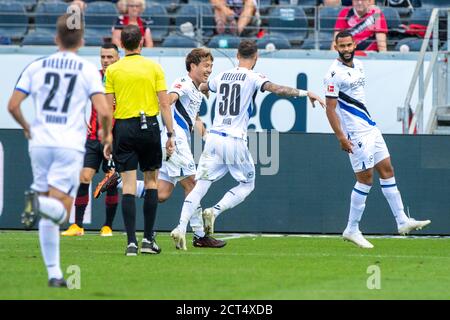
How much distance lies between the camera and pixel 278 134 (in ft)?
51.3

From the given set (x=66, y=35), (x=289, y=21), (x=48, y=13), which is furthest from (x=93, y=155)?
(x=66, y=35)

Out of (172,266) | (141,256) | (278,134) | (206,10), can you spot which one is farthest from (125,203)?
(206,10)

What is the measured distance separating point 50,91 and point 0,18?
11.1 m

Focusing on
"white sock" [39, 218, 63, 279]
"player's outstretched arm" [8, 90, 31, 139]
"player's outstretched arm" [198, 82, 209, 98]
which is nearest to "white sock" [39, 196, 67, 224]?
"white sock" [39, 218, 63, 279]

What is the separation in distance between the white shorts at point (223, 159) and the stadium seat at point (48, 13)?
778 centimetres

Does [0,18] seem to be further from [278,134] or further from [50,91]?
[50,91]

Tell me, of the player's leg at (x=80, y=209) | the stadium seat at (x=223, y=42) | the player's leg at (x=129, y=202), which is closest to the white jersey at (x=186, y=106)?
the player's leg at (x=129, y=202)

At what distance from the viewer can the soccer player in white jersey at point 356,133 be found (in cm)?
1271

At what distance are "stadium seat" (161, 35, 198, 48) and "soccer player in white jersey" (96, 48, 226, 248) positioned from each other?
582 centimetres

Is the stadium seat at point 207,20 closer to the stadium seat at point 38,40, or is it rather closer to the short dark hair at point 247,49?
the stadium seat at point 38,40

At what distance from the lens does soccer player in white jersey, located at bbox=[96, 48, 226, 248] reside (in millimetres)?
12656

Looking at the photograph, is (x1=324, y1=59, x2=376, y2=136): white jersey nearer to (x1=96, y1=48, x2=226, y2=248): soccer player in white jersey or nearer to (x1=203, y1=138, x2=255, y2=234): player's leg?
(x1=203, y1=138, x2=255, y2=234): player's leg

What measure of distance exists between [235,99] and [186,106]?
852 millimetres

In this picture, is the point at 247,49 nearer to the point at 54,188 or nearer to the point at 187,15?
the point at 54,188
